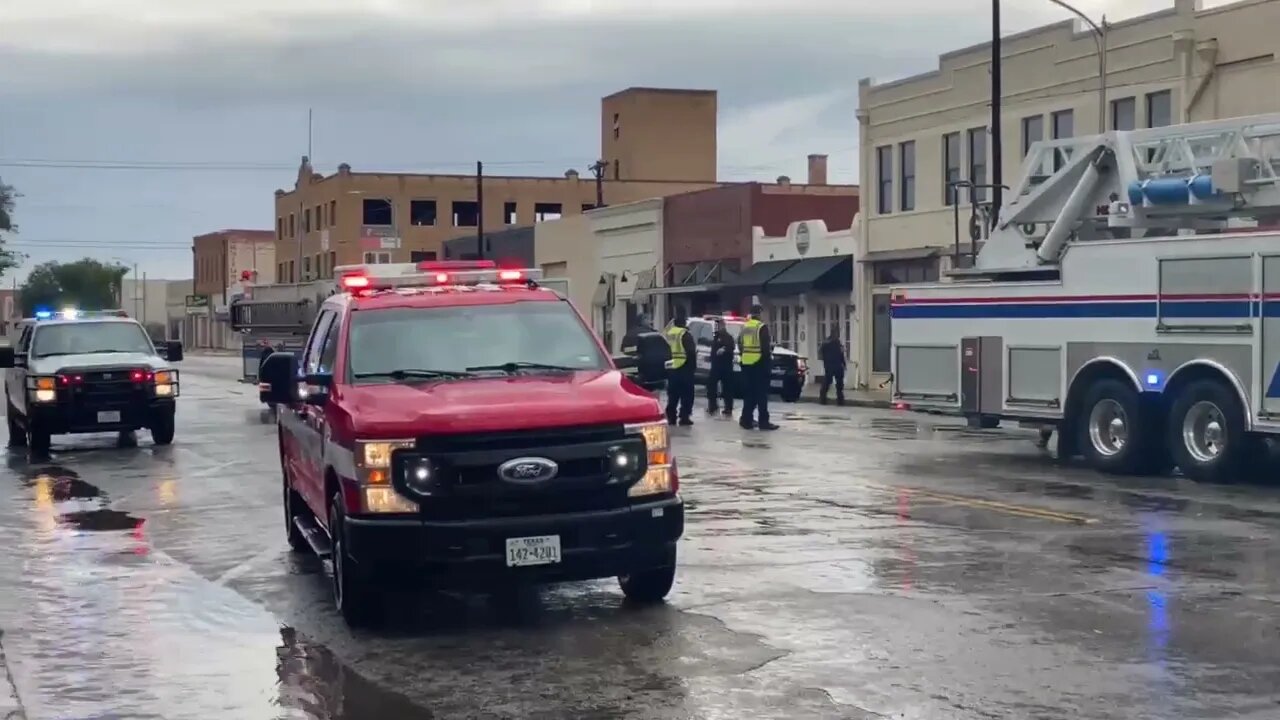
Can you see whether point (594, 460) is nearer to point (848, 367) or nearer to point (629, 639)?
point (629, 639)

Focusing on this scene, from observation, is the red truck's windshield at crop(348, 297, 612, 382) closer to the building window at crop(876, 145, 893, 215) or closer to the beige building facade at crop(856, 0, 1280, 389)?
the beige building facade at crop(856, 0, 1280, 389)

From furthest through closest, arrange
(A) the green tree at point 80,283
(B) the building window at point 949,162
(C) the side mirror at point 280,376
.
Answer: (A) the green tree at point 80,283
(B) the building window at point 949,162
(C) the side mirror at point 280,376

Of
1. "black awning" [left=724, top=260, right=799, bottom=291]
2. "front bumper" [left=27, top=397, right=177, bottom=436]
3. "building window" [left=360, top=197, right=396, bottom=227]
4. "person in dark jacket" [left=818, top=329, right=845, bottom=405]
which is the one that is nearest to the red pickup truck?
"front bumper" [left=27, top=397, right=177, bottom=436]

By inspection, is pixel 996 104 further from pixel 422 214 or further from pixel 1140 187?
pixel 422 214

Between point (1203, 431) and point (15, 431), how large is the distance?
16.8 meters

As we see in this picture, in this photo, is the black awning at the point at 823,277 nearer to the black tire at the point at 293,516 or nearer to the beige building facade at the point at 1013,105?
the beige building facade at the point at 1013,105

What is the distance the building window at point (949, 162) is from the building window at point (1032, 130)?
2463 mm

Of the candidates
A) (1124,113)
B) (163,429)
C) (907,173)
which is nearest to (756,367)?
(163,429)

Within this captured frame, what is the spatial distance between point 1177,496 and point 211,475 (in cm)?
1010

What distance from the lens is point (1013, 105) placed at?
38.9 metres

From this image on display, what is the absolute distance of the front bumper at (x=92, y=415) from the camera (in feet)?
77.3

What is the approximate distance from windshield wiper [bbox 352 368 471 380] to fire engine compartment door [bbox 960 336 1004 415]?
1142cm

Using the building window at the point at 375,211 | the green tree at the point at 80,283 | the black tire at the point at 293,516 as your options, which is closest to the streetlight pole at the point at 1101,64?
the black tire at the point at 293,516

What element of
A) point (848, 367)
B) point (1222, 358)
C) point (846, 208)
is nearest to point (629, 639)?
point (1222, 358)
